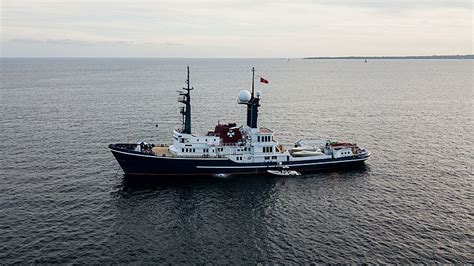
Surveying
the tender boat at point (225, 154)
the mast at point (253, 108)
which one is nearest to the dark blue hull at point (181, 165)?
the tender boat at point (225, 154)

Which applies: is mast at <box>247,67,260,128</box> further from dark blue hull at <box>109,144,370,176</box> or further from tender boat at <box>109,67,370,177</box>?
dark blue hull at <box>109,144,370,176</box>

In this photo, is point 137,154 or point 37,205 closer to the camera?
point 37,205

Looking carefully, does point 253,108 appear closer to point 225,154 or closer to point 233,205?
point 225,154

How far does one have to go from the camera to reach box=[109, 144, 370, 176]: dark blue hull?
6825 centimetres

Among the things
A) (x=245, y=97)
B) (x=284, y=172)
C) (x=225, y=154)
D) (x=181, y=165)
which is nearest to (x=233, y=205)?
(x=181, y=165)

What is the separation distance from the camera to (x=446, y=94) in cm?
19188

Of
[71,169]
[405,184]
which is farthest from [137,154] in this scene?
[405,184]

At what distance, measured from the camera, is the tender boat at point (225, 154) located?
6906 cm

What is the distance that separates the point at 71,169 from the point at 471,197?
218 feet

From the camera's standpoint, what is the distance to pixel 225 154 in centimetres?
7275

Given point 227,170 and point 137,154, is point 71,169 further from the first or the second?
point 227,170

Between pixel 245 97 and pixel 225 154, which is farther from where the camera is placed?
pixel 245 97

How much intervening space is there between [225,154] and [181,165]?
8.52m

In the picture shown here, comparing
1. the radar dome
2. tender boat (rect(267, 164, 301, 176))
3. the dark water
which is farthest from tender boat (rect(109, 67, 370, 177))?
the dark water
